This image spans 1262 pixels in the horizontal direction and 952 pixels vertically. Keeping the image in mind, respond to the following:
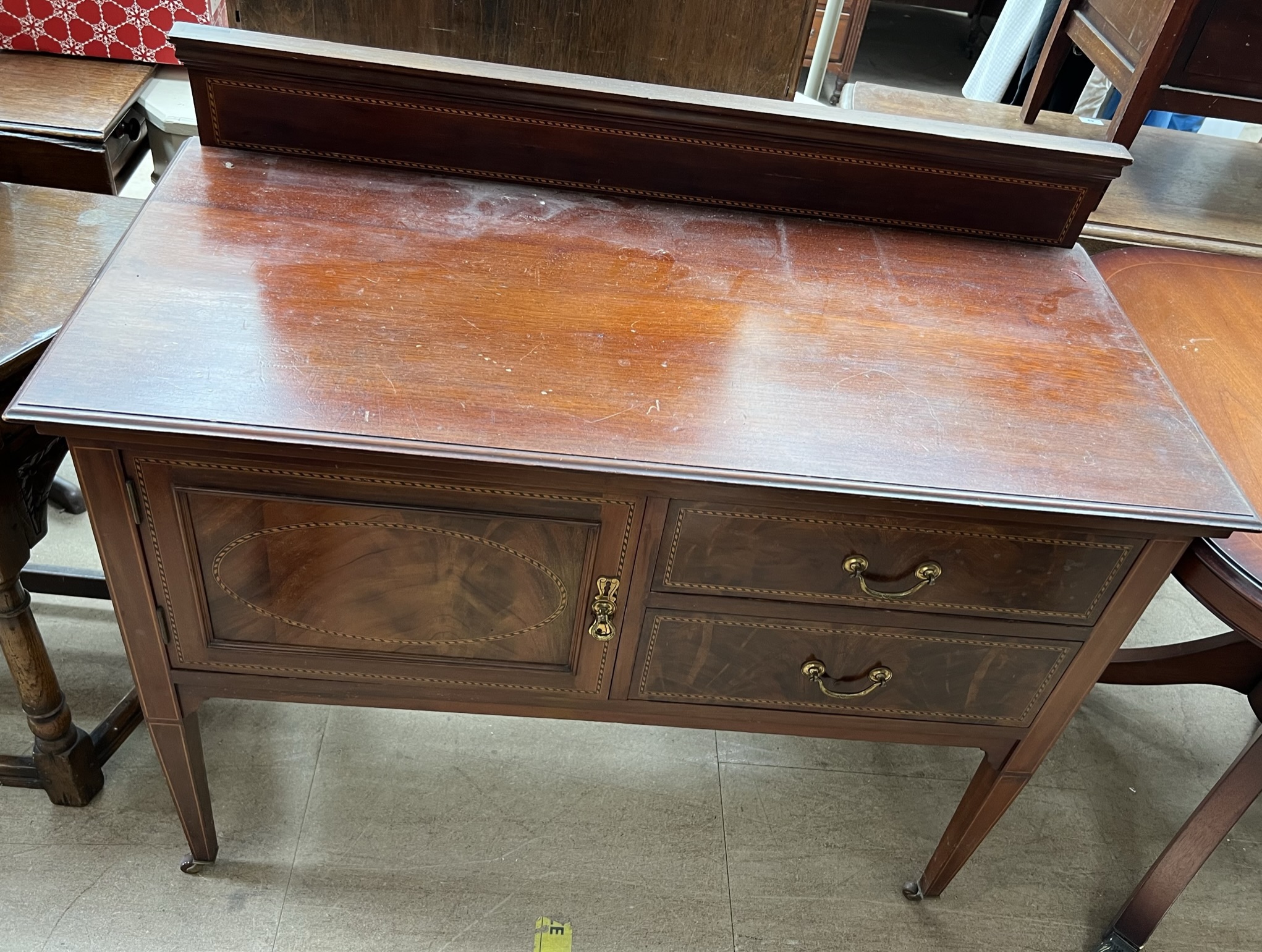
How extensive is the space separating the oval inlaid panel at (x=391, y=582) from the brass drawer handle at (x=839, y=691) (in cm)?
30

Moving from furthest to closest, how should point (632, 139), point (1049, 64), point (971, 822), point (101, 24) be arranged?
point (1049, 64), point (101, 24), point (971, 822), point (632, 139)

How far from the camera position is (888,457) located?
3.16ft

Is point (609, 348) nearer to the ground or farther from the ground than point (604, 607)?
farther from the ground

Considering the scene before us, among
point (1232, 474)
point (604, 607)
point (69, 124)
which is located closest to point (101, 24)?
point (69, 124)

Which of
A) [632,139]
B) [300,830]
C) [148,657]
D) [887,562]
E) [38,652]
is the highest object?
[632,139]

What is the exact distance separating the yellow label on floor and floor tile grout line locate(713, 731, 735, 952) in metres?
0.24

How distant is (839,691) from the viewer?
1168 mm

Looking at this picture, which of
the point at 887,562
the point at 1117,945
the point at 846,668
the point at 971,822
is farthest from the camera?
the point at 1117,945

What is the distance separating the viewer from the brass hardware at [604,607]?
3.41ft

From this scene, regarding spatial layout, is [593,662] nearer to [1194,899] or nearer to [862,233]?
[862,233]

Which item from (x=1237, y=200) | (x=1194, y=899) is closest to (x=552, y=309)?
(x=1194, y=899)

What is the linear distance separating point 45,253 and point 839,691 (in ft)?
3.70

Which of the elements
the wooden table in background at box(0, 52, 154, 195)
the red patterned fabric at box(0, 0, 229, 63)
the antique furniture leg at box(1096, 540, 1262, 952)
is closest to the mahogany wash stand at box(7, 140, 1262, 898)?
the antique furniture leg at box(1096, 540, 1262, 952)

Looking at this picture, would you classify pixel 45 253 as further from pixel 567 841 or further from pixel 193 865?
pixel 567 841
